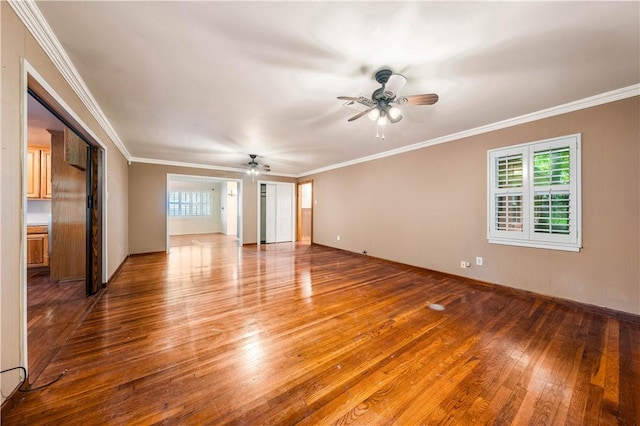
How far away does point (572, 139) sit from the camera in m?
2.84

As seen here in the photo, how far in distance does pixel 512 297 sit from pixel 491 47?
3058mm

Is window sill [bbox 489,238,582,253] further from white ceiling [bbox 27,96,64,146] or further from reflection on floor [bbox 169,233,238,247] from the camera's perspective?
reflection on floor [bbox 169,233,238,247]

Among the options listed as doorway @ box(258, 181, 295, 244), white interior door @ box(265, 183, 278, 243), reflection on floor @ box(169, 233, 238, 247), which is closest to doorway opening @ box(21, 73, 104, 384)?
→ reflection on floor @ box(169, 233, 238, 247)

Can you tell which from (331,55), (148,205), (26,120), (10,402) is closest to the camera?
(10,402)

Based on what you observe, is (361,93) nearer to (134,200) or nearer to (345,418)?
(345,418)

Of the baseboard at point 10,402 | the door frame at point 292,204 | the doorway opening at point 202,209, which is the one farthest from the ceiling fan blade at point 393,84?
the doorway opening at point 202,209

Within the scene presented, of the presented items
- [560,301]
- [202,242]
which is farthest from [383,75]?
[202,242]

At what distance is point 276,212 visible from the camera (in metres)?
7.92

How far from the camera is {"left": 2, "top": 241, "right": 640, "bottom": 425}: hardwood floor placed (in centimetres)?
134

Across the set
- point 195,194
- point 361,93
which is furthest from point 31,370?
point 195,194

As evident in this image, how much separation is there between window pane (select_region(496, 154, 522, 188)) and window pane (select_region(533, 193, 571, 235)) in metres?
0.33

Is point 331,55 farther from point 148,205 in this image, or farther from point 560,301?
point 148,205

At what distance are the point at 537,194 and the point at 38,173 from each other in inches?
316

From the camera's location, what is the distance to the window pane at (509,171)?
3.29 m
